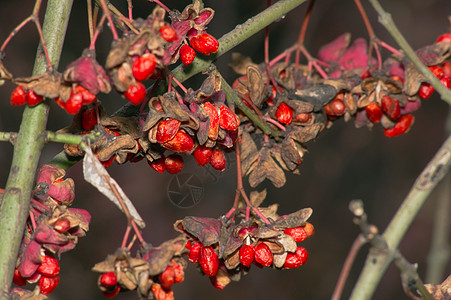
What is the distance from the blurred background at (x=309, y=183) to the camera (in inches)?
197

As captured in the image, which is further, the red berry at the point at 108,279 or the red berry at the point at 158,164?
the red berry at the point at 158,164

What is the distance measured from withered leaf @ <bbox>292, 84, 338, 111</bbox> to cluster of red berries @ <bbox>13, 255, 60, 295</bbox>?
0.83 m

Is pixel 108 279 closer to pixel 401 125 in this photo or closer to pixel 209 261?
pixel 209 261

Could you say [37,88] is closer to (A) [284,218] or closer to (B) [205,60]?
(B) [205,60]

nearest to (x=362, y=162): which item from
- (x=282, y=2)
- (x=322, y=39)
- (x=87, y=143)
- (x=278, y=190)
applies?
(x=278, y=190)

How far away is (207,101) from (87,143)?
0.33 metres

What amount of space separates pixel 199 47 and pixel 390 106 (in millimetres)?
658

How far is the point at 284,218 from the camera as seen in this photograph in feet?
5.18

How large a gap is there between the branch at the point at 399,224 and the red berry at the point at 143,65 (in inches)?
21.6

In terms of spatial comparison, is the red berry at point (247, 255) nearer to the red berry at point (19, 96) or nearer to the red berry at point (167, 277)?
the red berry at point (167, 277)

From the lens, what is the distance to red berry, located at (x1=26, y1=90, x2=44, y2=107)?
1.22 metres

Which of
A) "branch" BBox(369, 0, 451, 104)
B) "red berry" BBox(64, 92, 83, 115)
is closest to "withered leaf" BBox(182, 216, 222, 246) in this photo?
"red berry" BBox(64, 92, 83, 115)

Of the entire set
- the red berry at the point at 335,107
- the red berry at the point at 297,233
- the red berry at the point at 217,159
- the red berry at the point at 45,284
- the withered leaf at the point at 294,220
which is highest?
the red berry at the point at 335,107

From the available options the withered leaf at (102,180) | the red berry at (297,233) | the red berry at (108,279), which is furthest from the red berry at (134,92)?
the red berry at (297,233)
